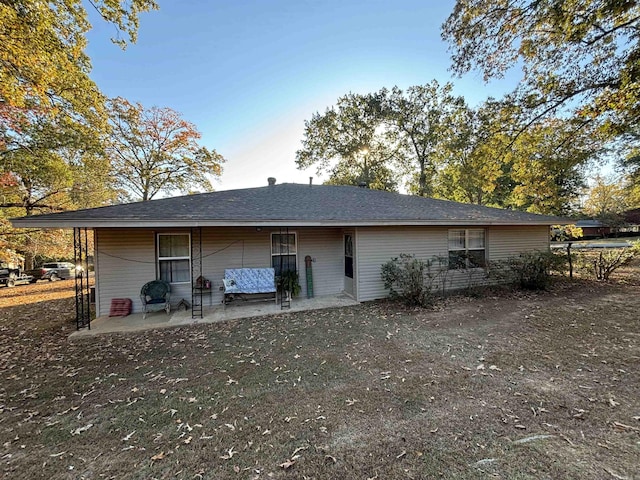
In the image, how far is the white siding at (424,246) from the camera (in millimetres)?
7605

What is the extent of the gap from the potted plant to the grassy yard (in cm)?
213

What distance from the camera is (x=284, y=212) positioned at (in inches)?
279

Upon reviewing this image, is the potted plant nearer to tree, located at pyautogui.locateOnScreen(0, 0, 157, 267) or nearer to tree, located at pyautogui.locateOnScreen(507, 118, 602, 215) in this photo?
tree, located at pyautogui.locateOnScreen(0, 0, 157, 267)

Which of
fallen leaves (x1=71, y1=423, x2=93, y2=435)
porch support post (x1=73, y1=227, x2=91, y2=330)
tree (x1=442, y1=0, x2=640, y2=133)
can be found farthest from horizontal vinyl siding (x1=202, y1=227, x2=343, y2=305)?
tree (x1=442, y1=0, x2=640, y2=133)

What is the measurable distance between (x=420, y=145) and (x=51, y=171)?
69.8 ft

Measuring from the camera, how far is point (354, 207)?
27.3 ft

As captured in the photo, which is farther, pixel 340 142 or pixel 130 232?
pixel 340 142

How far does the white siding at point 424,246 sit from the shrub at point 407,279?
0.30m

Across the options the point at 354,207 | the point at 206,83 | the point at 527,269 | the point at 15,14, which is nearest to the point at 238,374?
the point at 354,207

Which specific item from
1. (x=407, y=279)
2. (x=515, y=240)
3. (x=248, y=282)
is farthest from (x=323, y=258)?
(x=515, y=240)

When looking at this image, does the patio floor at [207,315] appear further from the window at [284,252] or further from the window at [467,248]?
the window at [467,248]

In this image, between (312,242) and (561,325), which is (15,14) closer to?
Result: (312,242)

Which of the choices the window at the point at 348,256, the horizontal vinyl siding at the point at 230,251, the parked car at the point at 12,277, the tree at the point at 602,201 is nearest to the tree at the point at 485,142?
the window at the point at 348,256

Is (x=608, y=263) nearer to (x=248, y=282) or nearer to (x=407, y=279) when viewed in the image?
(x=407, y=279)
